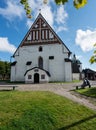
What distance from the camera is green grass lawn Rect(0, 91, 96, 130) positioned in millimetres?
8781

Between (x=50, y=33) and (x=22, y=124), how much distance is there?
1246 inches

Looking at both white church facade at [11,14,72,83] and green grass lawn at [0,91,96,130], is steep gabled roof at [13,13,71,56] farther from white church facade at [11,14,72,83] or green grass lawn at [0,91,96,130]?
green grass lawn at [0,91,96,130]

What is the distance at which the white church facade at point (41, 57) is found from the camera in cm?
3581

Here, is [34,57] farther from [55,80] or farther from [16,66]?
[55,80]

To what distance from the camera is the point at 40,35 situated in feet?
129

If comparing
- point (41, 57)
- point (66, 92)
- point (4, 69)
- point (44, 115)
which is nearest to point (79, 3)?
point (44, 115)

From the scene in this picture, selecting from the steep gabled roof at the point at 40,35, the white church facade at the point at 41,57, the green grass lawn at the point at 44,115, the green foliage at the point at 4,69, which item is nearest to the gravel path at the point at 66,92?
the green grass lawn at the point at 44,115

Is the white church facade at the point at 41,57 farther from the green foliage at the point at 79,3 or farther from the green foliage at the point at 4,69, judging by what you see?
the green foliage at the point at 79,3

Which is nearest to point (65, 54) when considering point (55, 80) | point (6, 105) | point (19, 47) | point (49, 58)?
point (49, 58)

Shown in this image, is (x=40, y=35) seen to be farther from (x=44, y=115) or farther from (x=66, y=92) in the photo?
(x=44, y=115)

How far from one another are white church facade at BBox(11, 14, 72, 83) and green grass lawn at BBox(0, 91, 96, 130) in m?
23.2

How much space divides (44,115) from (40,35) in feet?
101

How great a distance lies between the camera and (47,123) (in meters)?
9.10

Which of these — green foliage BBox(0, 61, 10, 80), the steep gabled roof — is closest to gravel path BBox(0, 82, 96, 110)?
the steep gabled roof
